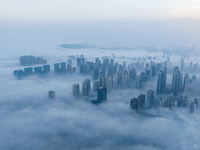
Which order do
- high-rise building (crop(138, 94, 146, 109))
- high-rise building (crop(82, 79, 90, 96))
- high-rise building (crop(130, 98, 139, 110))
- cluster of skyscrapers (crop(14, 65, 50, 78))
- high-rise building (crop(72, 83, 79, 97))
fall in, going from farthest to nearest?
cluster of skyscrapers (crop(14, 65, 50, 78)) < high-rise building (crop(82, 79, 90, 96)) < high-rise building (crop(72, 83, 79, 97)) < high-rise building (crop(138, 94, 146, 109)) < high-rise building (crop(130, 98, 139, 110))

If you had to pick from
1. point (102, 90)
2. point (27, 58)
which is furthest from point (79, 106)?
point (27, 58)

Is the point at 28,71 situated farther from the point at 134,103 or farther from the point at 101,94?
the point at 134,103

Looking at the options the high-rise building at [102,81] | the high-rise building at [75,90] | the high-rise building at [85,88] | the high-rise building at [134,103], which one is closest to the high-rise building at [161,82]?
the high-rise building at [134,103]

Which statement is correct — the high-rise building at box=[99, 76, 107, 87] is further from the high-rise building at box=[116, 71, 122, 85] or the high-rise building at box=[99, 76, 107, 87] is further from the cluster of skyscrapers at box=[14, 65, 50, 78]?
the cluster of skyscrapers at box=[14, 65, 50, 78]

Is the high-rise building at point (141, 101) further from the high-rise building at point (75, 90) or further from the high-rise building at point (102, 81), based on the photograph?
the high-rise building at point (75, 90)

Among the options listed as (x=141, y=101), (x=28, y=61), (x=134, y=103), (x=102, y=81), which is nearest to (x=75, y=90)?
(x=102, y=81)

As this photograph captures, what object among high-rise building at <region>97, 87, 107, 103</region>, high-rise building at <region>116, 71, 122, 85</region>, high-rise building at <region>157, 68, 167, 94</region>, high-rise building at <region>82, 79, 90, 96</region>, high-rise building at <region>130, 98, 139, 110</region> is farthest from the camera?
high-rise building at <region>116, 71, 122, 85</region>

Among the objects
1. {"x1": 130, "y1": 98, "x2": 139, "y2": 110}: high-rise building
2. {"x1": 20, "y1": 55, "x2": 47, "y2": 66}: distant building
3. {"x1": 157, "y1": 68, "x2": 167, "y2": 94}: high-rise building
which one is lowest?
{"x1": 130, "y1": 98, "x2": 139, "y2": 110}: high-rise building

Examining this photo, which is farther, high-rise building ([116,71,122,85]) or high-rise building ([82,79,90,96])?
high-rise building ([116,71,122,85])

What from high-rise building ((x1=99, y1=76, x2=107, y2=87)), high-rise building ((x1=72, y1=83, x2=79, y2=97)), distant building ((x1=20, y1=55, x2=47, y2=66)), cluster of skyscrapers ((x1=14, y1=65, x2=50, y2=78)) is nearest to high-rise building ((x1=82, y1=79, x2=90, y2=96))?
high-rise building ((x1=72, y1=83, x2=79, y2=97))

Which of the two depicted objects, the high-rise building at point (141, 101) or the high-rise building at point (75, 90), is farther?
the high-rise building at point (75, 90)

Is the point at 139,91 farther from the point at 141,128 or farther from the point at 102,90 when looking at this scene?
the point at 141,128
